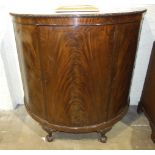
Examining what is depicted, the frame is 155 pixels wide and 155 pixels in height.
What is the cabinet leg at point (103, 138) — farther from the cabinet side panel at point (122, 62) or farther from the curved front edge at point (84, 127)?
the cabinet side panel at point (122, 62)

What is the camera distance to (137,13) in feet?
3.40

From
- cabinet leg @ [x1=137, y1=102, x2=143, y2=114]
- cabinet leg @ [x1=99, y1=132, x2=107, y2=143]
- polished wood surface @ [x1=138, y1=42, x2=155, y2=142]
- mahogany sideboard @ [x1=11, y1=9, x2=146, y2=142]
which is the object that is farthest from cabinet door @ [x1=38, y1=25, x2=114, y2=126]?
cabinet leg @ [x1=137, y1=102, x2=143, y2=114]

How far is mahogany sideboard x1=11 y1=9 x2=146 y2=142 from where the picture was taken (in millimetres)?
978

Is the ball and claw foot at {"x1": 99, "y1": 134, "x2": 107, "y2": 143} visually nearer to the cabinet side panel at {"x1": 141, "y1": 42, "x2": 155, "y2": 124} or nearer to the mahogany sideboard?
the mahogany sideboard

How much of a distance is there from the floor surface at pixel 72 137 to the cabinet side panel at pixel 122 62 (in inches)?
10.6

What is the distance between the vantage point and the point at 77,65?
106 cm

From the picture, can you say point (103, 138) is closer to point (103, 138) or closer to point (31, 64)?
point (103, 138)

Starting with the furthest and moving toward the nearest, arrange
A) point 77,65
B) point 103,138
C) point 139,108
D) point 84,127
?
point 139,108, point 103,138, point 84,127, point 77,65

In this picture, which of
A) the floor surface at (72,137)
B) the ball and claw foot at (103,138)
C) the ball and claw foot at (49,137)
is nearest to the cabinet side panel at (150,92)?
the floor surface at (72,137)

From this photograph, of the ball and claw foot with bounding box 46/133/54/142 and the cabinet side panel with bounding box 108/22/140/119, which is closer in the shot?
the cabinet side panel with bounding box 108/22/140/119

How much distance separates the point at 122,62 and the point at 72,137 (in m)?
0.73

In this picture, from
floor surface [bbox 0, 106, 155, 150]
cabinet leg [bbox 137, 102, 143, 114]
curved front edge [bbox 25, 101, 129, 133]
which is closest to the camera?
curved front edge [bbox 25, 101, 129, 133]

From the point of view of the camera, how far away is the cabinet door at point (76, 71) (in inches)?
39.1

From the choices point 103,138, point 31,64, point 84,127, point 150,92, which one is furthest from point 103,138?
point 31,64
